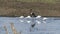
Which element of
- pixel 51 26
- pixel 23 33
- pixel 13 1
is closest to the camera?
pixel 23 33

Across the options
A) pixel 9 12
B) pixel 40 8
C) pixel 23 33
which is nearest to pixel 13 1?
pixel 9 12

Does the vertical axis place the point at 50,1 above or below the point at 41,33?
above

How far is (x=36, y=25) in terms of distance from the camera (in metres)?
2.16

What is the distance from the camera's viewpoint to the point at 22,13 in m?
2.29

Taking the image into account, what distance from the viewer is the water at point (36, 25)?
2.06 metres

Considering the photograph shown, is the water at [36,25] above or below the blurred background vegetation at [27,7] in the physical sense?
below

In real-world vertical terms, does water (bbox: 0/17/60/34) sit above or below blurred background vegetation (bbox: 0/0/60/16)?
below

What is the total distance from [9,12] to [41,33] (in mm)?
439

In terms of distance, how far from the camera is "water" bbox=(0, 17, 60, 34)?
2062 mm

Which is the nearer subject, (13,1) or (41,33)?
(41,33)

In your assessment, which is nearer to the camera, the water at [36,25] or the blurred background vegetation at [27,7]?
the water at [36,25]

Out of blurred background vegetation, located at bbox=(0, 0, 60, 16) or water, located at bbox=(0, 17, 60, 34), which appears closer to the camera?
water, located at bbox=(0, 17, 60, 34)

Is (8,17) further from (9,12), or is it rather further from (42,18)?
(42,18)

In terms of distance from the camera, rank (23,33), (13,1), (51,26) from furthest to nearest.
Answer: (13,1), (51,26), (23,33)
